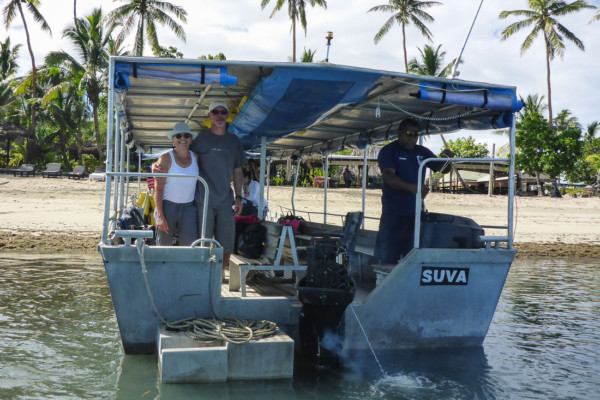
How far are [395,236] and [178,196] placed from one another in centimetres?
229

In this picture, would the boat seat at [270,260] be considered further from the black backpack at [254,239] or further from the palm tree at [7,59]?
the palm tree at [7,59]

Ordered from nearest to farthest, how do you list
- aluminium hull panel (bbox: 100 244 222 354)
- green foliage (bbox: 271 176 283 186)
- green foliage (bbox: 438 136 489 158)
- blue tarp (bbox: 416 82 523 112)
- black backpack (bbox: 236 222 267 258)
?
aluminium hull panel (bbox: 100 244 222 354)
blue tarp (bbox: 416 82 523 112)
black backpack (bbox: 236 222 267 258)
green foliage (bbox: 271 176 283 186)
green foliage (bbox: 438 136 489 158)

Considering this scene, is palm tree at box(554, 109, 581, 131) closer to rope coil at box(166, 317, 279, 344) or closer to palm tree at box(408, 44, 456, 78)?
palm tree at box(408, 44, 456, 78)

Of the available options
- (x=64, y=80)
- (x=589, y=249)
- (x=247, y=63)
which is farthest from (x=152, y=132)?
(x=64, y=80)

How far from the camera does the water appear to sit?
4574 mm

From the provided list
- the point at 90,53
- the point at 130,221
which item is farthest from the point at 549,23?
the point at 130,221

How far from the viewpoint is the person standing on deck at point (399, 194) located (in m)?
5.88

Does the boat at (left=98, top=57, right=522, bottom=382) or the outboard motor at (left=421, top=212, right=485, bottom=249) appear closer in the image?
the boat at (left=98, top=57, right=522, bottom=382)

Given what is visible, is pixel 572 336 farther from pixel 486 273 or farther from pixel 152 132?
pixel 152 132

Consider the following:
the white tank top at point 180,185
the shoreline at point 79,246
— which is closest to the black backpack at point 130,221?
the white tank top at point 180,185

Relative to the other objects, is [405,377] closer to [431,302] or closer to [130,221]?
[431,302]

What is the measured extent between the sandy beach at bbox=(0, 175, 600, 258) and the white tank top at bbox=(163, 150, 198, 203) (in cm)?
375

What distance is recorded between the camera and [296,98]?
17.6 ft

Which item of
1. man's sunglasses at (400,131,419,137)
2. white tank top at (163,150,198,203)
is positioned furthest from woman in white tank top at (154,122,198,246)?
man's sunglasses at (400,131,419,137)
